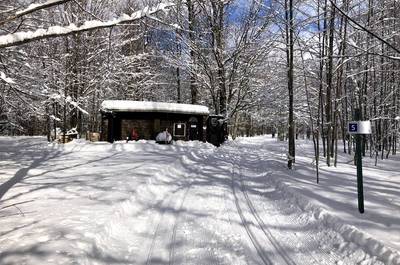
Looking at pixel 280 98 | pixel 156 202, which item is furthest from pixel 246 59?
pixel 156 202

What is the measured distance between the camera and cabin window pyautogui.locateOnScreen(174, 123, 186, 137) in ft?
101

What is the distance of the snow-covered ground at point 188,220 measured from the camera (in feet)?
17.0

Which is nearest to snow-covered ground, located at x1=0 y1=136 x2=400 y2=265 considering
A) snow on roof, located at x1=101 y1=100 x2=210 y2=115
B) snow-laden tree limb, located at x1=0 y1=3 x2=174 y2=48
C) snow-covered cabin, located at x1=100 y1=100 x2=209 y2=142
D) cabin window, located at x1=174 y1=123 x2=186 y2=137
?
snow-laden tree limb, located at x1=0 y1=3 x2=174 y2=48

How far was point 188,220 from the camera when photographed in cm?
729

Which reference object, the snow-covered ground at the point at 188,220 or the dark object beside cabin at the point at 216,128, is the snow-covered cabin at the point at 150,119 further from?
the snow-covered ground at the point at 188,220

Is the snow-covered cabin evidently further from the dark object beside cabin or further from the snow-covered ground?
the snow-covered ground

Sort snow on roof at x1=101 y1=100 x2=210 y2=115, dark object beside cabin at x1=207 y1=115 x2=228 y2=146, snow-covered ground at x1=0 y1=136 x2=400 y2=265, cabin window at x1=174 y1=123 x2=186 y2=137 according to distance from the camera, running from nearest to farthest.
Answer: snow-covered ground at x1=0 y1=136 x2=400 y2=265
snow on roof at x1=101 y1=100 x2=210 y2=115
cabin window at x1=174 y1=123 x2=186 y2=137
dark object beside cabin at x1=207 y1=115 x2=228 y2=146

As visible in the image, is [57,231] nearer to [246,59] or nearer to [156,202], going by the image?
[156,202]

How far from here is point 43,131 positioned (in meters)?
53.9

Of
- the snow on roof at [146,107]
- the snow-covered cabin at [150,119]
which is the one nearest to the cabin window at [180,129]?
the snow-covered cabin at [150,119]

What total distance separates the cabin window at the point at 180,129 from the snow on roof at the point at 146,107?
151cm

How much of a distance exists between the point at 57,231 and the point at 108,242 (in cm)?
79

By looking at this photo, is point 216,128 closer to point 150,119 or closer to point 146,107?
point 150,119

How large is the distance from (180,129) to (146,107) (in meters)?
3.79
